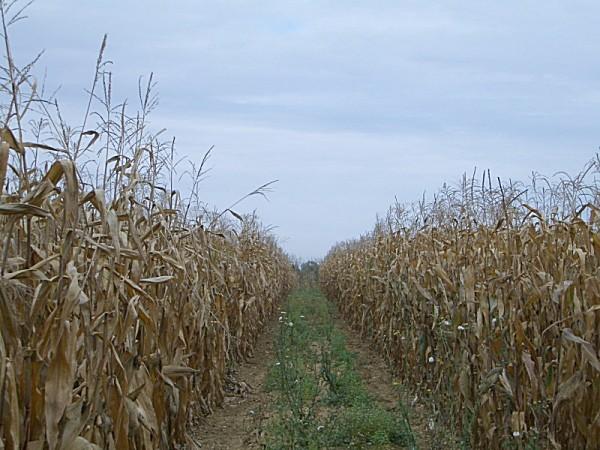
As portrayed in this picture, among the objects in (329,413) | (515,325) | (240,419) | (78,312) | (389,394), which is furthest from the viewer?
(389,394)

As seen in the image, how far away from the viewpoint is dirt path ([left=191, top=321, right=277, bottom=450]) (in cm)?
592

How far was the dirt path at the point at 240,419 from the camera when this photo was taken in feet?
19.4

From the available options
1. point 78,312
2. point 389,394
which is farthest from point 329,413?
point 78,312

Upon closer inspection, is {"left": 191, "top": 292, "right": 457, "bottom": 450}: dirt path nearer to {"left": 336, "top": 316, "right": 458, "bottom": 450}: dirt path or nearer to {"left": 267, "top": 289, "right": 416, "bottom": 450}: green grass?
{"left": 336, "top": 316, "right": 458, "bottom": 450}: dirt path

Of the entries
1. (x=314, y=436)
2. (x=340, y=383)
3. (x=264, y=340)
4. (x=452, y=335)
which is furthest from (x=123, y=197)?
(x=264, y=340)

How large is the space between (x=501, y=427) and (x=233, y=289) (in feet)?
15.4

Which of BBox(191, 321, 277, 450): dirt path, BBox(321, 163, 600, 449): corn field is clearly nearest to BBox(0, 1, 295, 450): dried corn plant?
BBox(191, 321, 277, 450): dirt path

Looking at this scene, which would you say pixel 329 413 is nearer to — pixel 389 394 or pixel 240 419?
pixel 240 419

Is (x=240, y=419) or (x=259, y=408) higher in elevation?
(x=259, y=408)

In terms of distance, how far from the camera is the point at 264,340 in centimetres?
1242

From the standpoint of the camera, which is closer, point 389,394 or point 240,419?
point 240,419

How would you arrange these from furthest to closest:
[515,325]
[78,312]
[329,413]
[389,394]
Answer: [389,394] < [329,413] < [515,325] < [78,312]

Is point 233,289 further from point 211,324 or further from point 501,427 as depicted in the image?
point 501,427

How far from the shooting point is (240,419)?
22.3ft
